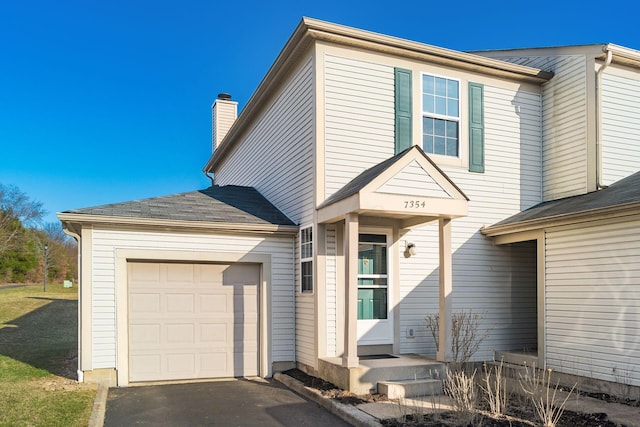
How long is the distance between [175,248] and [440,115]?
17.9ft

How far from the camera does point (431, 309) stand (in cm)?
905

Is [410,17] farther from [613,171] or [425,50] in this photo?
[613,171]

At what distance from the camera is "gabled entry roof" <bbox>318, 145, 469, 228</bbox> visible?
23.4 ft

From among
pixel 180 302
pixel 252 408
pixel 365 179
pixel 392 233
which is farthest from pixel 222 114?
pixel 252 408

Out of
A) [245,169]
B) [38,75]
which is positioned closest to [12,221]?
[38,75]

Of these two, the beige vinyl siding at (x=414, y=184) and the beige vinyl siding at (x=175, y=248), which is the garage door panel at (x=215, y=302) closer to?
the beige vinyl siding at (x=175, y=248)

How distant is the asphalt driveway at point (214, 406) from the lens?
616 centimetres

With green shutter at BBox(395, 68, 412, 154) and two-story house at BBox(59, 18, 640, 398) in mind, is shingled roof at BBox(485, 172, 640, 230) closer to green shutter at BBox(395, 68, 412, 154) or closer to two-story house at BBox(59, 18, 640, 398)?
two-story house at BBox(59, 18, 640, 398)

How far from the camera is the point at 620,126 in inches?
378

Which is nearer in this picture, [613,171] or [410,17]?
[613,171]

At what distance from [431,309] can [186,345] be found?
176 inches

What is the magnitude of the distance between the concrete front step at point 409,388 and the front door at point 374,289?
1446 mm

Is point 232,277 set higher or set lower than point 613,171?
lower

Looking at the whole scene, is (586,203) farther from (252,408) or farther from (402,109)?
(252,408)
